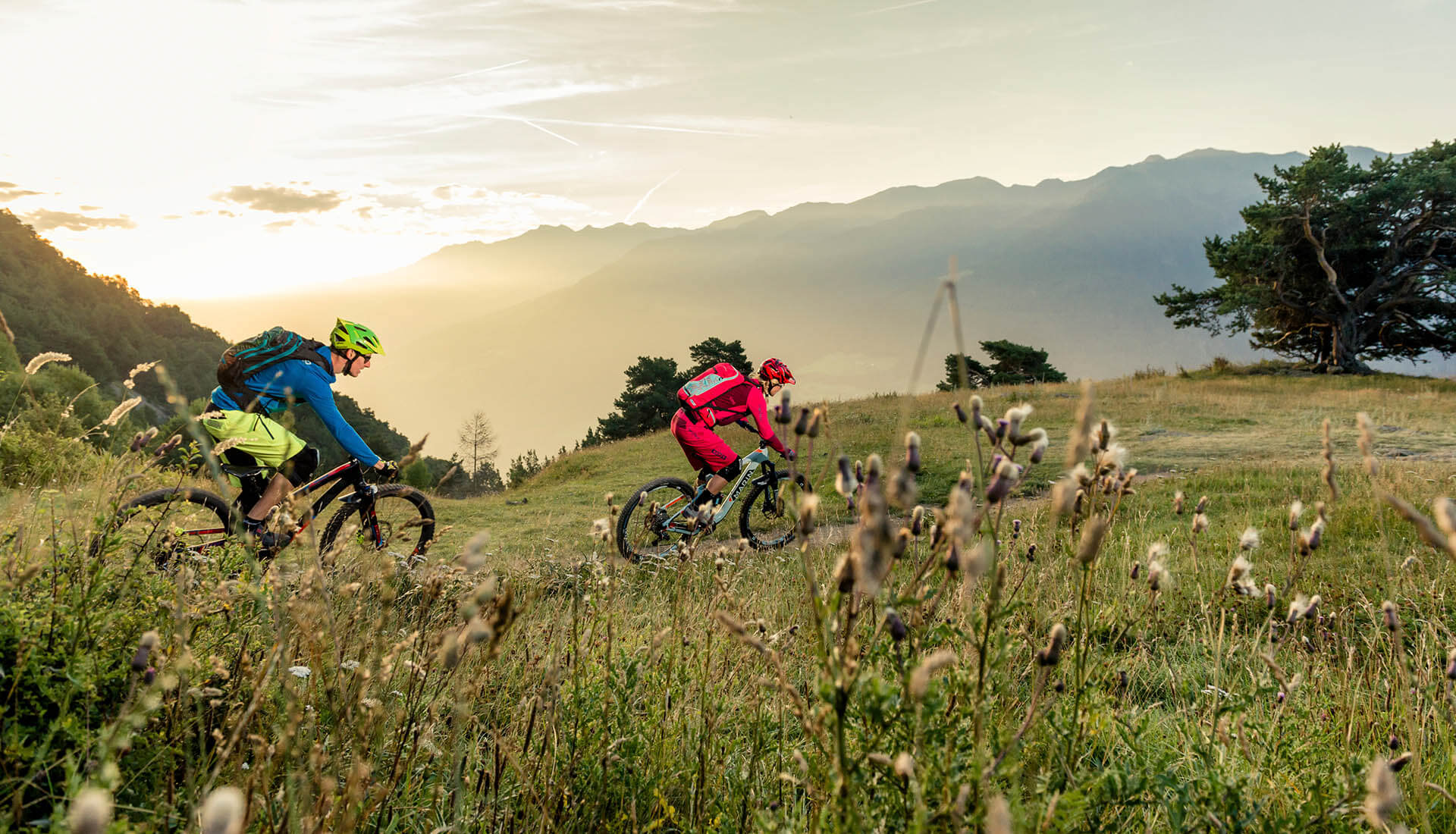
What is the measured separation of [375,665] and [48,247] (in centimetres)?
7154

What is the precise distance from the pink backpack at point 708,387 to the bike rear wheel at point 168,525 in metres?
4.94

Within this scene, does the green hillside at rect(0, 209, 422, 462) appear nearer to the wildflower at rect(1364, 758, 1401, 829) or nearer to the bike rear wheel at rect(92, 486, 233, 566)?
the bike rear wheel at rect(92, 486, 233, 566)

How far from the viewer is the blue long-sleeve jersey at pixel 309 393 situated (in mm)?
6754

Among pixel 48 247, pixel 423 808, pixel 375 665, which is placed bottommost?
pixel 423 808

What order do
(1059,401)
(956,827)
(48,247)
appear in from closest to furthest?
(956,827) < (1059,401) < (48,247)

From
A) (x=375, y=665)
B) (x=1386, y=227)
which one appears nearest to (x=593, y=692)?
(x=375, y=665)

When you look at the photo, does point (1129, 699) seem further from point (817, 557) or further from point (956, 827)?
point (817, 557)

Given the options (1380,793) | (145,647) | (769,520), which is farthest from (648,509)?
(1380,793)

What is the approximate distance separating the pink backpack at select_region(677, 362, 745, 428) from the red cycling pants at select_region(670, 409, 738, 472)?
133 mm

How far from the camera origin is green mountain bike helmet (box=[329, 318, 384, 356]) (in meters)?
7.39

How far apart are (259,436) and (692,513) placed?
4509mm

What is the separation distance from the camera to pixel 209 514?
7027 millimetres

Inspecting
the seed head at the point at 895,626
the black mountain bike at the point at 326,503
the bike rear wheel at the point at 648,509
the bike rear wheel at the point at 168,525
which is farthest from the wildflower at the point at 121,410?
the bike rear wheel at the point at 648,509

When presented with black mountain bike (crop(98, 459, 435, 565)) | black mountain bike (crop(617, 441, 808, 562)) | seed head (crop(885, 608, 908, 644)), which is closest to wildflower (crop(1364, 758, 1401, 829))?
seed head (crop(885, 608, 908, 644))
